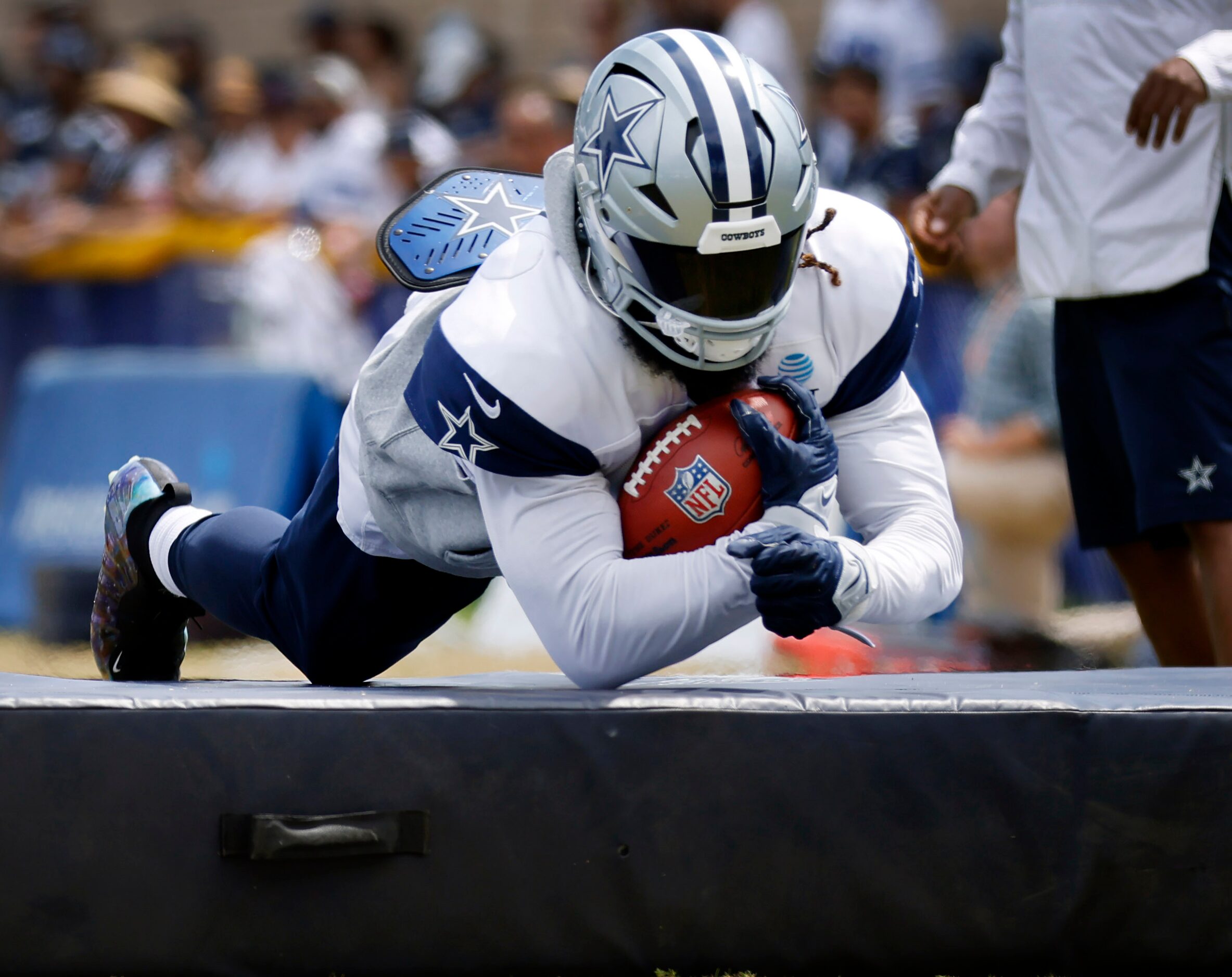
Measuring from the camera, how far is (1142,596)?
3.15 metres

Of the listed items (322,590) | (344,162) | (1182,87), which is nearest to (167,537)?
(322,590)

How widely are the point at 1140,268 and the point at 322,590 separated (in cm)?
163

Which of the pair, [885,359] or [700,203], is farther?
[885,359]

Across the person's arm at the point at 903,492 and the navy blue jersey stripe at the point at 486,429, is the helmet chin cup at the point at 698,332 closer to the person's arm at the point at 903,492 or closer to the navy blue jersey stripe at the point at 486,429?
the navy blue jersey stripe at the point at 486,429

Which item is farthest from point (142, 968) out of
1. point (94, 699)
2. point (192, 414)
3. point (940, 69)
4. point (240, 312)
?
point (940, 69)

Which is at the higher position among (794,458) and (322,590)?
(794,458)

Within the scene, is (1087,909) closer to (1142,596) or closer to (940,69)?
(1142,596)

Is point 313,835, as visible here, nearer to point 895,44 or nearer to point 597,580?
point 597,580

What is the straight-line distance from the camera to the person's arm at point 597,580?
211 centimetres

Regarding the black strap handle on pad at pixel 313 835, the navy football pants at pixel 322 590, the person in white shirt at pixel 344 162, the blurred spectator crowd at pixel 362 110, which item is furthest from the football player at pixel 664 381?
the person in white shirt at pixel 344 162

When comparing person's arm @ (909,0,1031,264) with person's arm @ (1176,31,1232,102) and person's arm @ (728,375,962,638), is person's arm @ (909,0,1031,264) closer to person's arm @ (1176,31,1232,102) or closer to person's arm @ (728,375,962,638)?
person's arm @ (1176,31,1232,102)

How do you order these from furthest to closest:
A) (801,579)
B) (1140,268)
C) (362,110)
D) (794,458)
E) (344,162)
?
1. (362,110)
2. (344,162)
3. (1140,268)
4. (794,458)
5. (801,579)

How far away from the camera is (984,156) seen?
10.4 feet

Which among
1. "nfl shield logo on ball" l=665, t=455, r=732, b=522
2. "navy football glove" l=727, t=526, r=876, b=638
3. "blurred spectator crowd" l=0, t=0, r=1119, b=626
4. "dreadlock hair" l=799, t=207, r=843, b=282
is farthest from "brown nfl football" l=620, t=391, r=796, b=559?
"blurred spectator crowd" l=0, t=0, r=1119, b=626
